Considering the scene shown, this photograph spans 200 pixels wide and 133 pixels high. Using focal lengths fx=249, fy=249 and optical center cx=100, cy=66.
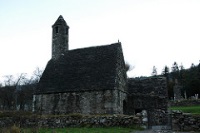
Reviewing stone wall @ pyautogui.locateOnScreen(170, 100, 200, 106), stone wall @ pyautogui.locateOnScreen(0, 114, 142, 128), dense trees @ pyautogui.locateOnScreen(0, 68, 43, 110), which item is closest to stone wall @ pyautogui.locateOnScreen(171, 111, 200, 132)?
stone wall @ pyautogui.locateOnScreen(0, 114, 142, 128)

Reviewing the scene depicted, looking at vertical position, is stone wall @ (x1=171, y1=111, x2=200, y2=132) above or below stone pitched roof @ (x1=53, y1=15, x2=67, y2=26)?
below

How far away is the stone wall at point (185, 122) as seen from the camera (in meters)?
16.8

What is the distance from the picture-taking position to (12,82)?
252 feet

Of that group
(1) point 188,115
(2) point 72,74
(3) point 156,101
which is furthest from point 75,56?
(1) point 188,115

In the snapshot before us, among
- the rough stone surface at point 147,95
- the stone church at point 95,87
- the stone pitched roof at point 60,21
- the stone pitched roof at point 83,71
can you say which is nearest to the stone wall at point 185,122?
the stone church at point 95,87

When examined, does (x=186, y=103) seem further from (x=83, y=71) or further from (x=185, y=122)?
(x=185, y=122)

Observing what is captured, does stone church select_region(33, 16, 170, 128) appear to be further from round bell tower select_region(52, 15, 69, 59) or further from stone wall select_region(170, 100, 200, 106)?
stone wall select_region(170, 100, 200, 106)

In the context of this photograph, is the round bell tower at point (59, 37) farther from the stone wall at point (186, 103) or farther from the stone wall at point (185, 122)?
the stone wall at point (186, 103)

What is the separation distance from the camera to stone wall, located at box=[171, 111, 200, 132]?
16828mm

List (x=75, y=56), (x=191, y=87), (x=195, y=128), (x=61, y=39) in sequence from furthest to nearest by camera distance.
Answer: (x=191, y=87)
(x=61, y=39)
(x=75, y=56)
(x=195, y=128)

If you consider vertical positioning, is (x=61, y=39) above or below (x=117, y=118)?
above

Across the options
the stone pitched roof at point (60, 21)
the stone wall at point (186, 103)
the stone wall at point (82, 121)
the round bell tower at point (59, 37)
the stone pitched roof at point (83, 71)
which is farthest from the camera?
the stone wall at point (186, 103)

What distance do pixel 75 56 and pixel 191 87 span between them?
45515 mm

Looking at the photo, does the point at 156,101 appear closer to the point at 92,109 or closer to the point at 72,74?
the point at 92,109
